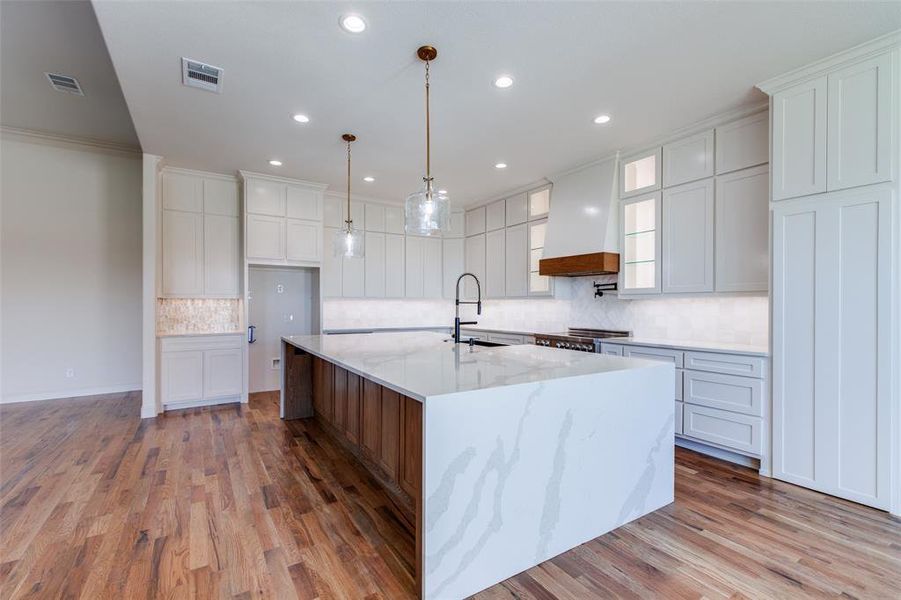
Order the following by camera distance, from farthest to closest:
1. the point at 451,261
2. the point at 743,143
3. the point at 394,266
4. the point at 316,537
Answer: the point at 451,261 < the point at 394,266 < the point at 743,143 < the point at 316,537

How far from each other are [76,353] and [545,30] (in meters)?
6.48

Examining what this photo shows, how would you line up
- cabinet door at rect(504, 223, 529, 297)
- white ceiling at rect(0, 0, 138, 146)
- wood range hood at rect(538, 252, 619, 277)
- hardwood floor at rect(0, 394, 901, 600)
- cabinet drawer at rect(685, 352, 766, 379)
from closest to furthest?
1. hardwood floor at rect(0, 394, 901, 600)
2. white ceiling at rect(0, 0, 138, 146)
3. cabinet drawer at rect(685, 352, 766, 379)
4. wood range hood at rect(538, 252, 619, 277)
5. cabinet door at rect(504, 223, 529, 297)

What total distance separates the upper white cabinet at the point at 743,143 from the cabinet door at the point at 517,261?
8.39 feet

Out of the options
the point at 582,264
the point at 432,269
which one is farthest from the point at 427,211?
the point at 432,269

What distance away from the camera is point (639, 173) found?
4332mm

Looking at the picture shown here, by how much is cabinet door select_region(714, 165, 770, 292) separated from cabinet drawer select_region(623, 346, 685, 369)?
26.7 inches

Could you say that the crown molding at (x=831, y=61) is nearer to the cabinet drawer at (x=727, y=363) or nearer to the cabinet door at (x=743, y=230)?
the cabinet door at (x=743, y=230)

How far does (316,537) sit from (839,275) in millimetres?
3566

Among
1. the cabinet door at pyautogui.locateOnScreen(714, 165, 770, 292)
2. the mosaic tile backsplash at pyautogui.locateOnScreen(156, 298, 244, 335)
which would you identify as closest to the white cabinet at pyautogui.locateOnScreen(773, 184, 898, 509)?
the cabinet door at pyautogui.locateOnScreen(714, 165, 770, 292)

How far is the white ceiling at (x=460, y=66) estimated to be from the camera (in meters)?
2.28

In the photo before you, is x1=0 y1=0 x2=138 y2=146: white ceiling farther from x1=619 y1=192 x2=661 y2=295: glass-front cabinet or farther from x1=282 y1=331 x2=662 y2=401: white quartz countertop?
x1=619 y1=192 x2=661 y2=295: glass-front cabinet

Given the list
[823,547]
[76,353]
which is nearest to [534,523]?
[823,547]

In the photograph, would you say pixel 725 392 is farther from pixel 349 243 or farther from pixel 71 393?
pixel 71 393

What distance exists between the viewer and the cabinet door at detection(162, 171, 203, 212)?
4.97m
